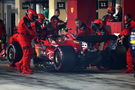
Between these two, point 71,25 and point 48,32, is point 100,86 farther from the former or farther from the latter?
point 71,25

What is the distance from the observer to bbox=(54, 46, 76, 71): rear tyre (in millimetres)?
16719

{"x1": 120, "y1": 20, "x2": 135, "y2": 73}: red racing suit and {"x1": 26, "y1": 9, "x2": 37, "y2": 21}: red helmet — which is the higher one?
{"x1": 26, "y1": 9, "x2": 37, "y2": 21}: red helmet

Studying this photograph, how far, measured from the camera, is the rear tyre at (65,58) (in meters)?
16.7

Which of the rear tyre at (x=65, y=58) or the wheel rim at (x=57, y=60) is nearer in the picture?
the rear tyre at (x=65, y=58)

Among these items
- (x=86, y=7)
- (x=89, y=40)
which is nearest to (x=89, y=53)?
(x=89, y=40)

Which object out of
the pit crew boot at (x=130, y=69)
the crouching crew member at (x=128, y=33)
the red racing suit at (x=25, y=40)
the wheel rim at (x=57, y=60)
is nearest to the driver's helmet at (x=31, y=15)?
the red racing suit at (x=25, y=40)

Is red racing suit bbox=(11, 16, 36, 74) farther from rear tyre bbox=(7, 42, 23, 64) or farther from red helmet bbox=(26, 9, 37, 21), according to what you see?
rear tyre bbox=(7, 42, 23, 64)

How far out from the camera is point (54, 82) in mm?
14680

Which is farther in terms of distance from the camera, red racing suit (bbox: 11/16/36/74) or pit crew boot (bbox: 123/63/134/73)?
pit crew boot (bbox: 123/63/134/73)

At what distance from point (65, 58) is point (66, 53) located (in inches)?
5.9

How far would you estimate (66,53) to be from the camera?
54.9ft

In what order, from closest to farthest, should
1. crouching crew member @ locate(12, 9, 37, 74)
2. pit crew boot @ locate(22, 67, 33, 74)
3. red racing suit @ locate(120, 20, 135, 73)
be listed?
pit crew boot @ locate(22, 67, 33, 74) → crouching crew member @ locate(12, 9, 37, 74) → red racing suit @ locate(120, 20, 135, 73)

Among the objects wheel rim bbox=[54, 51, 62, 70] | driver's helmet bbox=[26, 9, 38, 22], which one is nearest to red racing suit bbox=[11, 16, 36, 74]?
driver's helmet bbox=[26, 9, 38, 22]

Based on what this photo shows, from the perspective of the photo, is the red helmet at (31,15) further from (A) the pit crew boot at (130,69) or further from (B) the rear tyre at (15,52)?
(A) the pit crew boot at (130,69)
